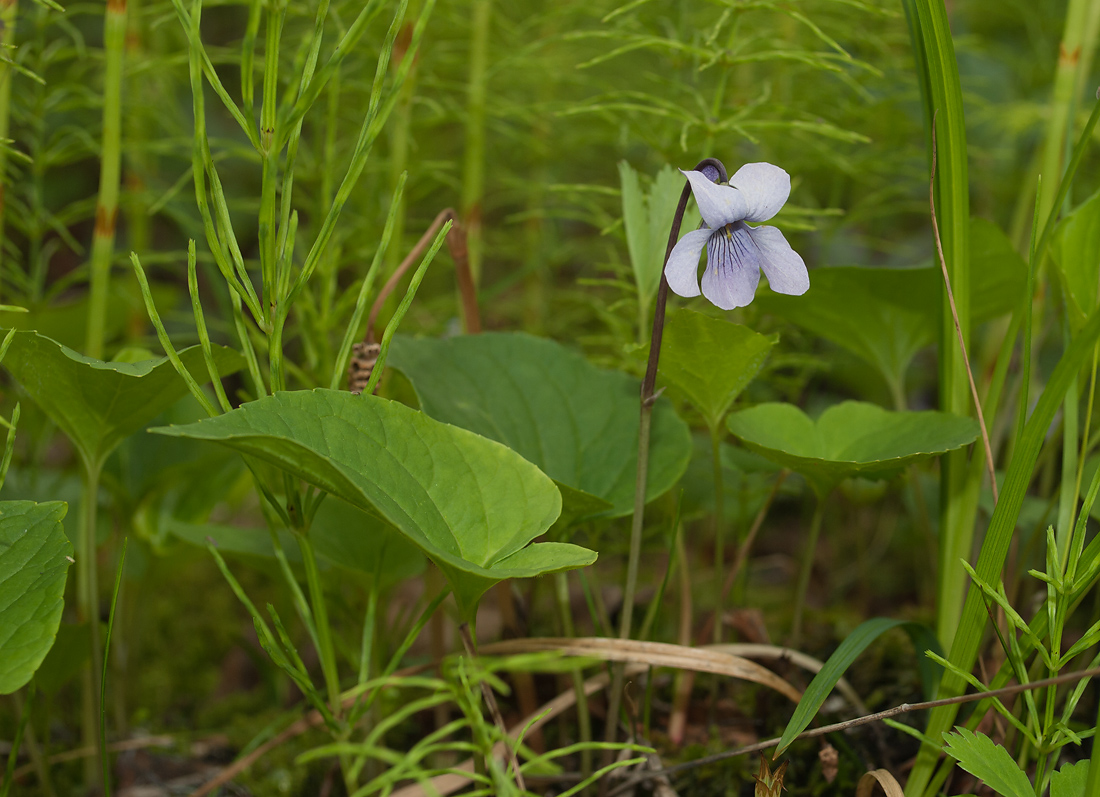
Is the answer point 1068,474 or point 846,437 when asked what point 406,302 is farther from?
point 1068,474

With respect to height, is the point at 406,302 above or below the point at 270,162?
below

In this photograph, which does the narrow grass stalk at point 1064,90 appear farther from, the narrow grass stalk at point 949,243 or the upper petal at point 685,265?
the upper petal at point 685,265

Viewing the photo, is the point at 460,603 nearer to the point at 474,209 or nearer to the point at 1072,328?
the point at 1072,328

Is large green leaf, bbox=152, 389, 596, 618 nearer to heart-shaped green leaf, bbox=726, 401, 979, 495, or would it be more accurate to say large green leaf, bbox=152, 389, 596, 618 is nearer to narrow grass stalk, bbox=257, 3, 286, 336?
narrow grass stalk, bbox=257, 3, 286, 336

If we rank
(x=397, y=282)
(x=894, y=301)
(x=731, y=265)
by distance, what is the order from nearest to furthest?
(x=731, y=265), (x=397, y=282), (x=894, y=301)

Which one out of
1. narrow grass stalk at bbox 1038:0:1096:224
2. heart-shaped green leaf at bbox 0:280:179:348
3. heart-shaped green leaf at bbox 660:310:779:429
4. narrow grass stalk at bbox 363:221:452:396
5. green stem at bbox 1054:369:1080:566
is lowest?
heart-shaped green leaf at bbox 0:280:179:348

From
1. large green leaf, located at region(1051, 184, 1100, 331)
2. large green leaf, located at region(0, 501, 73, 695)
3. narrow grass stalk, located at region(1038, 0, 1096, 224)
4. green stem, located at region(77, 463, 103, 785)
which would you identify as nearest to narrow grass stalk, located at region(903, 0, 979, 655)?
large green leaf, located at region(1051, 184, 1100, 331)

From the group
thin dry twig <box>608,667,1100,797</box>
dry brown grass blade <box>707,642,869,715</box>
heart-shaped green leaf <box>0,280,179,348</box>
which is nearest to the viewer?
thin dry twig <box>608,667,1100,797</box>

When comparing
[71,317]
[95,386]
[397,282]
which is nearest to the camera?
[95,386]

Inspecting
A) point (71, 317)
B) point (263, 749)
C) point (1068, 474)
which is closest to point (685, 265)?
point (1068, 474)
